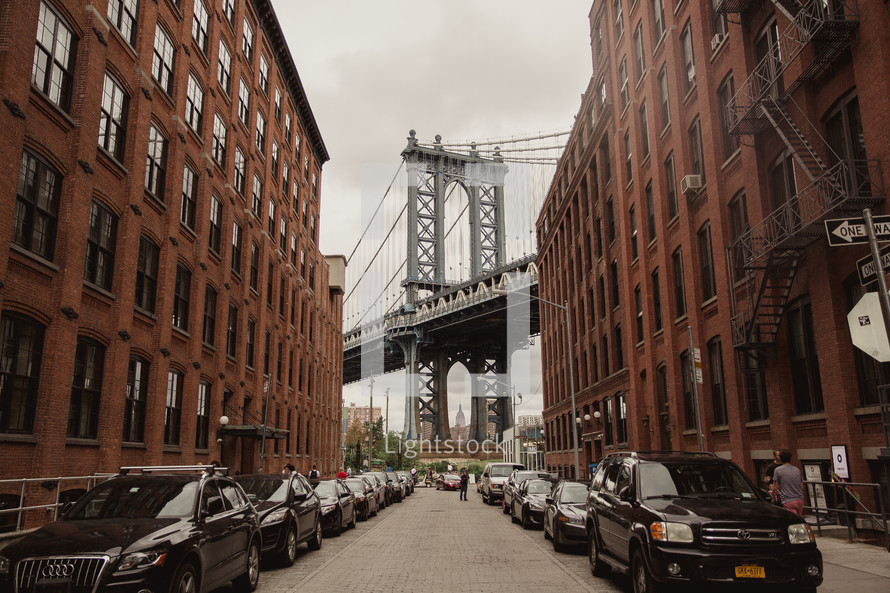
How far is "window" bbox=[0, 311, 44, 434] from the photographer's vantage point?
44.5ft

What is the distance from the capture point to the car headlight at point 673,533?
8062mm

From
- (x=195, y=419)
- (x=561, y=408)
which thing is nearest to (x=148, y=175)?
(x=195, y=419)

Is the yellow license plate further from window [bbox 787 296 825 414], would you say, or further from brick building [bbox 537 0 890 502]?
window [bbox 787 296 825 414]

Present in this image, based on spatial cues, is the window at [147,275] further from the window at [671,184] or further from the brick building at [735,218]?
the window at [671,184]

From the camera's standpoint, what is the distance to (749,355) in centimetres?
1814

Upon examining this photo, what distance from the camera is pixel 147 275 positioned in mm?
20500

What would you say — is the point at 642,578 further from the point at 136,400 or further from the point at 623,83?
the point at 623,83

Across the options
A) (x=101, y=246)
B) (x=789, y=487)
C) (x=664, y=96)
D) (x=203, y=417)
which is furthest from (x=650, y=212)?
(x=101, y=246)

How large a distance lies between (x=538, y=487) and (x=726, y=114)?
12.5m

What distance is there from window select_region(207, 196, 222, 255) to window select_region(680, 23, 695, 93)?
17.3 meters

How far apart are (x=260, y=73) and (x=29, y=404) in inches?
935

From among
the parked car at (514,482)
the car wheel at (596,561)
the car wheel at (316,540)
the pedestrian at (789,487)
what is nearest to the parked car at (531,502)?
the parked car at (514,482)

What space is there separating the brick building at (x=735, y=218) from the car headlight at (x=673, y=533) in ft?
24.5

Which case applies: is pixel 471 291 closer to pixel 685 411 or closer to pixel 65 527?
pixel 685 411
